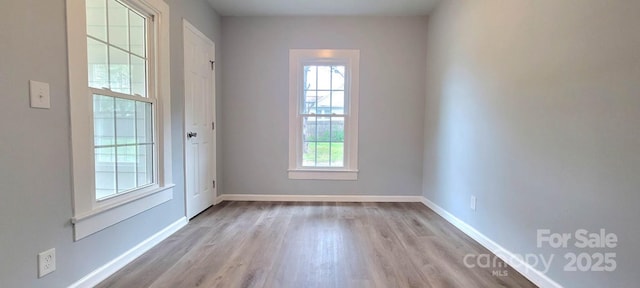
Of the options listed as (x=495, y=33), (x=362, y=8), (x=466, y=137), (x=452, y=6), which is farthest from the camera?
(x=362, y=8)

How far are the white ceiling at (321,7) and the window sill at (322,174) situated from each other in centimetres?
204

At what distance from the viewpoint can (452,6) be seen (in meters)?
3.06

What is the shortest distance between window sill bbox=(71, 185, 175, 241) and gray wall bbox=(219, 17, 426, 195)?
1441 millimetres

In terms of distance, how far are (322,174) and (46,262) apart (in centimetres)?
284

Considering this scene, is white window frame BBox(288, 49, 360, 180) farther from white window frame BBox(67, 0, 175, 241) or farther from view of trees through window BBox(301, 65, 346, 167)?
white window frame BBox(67, 0, 175, 241)

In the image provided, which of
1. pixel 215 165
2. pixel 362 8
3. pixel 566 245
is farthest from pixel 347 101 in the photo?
pixel 566 245

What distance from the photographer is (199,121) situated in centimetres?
325

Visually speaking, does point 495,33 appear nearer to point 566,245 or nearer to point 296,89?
point 566,245

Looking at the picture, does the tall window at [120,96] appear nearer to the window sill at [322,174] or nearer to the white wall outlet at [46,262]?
the white wall outlet at [46,262]

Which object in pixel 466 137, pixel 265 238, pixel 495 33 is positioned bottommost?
pixel 265 238

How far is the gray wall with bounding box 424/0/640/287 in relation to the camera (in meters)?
1.37

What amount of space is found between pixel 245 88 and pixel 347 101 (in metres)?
1.37

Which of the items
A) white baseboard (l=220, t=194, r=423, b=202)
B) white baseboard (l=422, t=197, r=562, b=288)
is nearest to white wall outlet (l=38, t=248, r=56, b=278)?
white baseboard (l=220, t=194, r=423, b=202)

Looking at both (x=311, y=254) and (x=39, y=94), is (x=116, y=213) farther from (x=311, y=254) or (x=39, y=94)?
(x=311, y=254)
